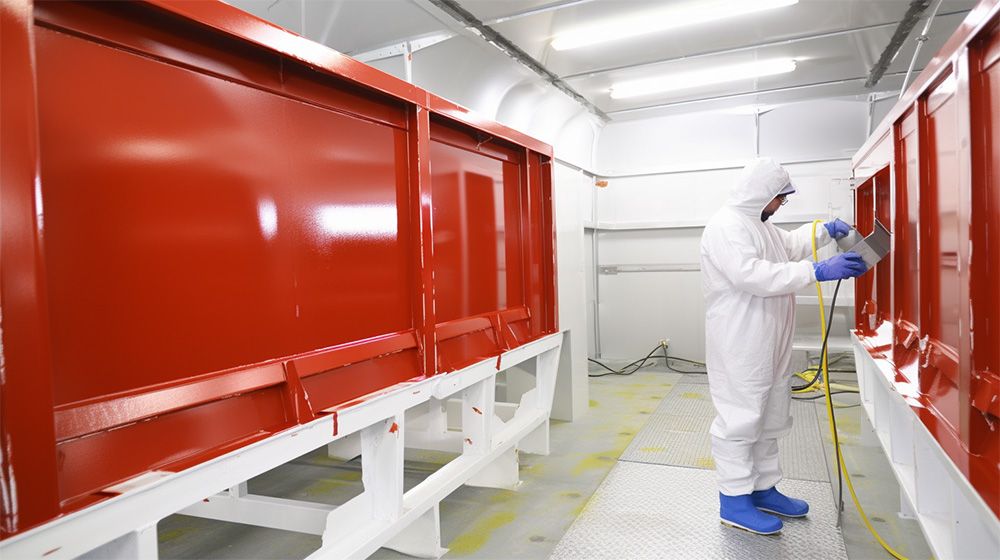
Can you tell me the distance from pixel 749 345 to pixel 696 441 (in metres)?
1.63

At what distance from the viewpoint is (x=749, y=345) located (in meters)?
2.70

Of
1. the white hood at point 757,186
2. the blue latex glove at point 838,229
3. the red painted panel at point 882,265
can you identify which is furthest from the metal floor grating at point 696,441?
the white hood at point 757,186

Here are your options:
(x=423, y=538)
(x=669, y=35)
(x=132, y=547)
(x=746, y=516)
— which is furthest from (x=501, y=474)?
(x=669, y=35)

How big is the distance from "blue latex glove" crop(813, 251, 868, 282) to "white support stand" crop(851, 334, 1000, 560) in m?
0.41

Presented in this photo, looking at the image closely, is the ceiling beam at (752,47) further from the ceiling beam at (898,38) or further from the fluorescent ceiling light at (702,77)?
the fluorescent ceiling light at (702,77)

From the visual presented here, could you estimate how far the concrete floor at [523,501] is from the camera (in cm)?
267

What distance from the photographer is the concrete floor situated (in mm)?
2674

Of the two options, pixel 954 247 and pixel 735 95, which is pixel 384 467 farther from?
pixel 735 95

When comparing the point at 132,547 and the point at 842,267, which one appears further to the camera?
the point at 842,267

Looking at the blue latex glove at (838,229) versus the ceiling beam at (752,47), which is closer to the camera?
the blue latex glove at (838,229)

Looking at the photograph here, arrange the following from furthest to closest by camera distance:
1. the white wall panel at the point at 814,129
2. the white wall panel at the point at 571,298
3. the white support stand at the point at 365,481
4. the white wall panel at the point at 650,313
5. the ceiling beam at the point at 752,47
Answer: the white wall panel at the point at 650,313 < the white wall panel at the point at 814,129 < the white wall panel at the point at 571,298 < the ceiling beam at the point at 752,47 < the white support stand at the point at 365,481

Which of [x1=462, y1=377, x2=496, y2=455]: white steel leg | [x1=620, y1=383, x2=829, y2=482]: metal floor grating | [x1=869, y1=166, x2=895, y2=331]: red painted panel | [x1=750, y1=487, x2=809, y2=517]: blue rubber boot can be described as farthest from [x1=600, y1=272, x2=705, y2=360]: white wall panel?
[x1=462, y1=377, x2=496, y2=455]: white steel leg

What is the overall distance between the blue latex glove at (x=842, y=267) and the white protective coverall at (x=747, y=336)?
15cm

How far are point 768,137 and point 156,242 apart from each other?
655 centimetres
